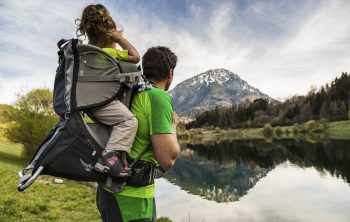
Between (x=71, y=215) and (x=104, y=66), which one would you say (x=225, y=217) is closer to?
(x=71, y=215)

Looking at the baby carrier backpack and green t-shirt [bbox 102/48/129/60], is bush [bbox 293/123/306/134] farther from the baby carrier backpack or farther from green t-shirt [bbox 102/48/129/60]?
the baby carrier backpack

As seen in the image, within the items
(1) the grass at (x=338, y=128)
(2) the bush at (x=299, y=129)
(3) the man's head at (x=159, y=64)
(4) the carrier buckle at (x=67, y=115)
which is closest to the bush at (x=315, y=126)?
(1) the grass at (x=338, y=128)

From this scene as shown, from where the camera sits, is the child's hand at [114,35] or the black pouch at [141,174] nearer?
the black pouch at [141,174]

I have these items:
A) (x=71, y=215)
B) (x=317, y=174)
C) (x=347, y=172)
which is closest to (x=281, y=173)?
(x=317, y=174)

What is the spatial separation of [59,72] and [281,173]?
43.1m

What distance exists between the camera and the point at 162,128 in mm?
3760

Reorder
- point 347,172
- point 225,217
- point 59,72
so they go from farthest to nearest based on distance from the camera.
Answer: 1. point 347,172
2. point 225,217
3. point 59,72

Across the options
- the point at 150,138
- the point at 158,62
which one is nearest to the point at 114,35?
the point at 158,62

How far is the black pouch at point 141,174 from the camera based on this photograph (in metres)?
3.88

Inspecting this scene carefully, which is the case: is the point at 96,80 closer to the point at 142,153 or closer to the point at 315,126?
the point at 142,153

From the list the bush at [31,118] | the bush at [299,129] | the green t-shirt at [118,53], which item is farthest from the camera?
the bush at [299,129]

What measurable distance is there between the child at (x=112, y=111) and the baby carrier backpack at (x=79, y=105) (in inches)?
4.3

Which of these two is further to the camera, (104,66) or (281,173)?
(281,173)

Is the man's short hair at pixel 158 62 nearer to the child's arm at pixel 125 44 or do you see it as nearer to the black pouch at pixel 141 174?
the child's arm at pixel 125 44
